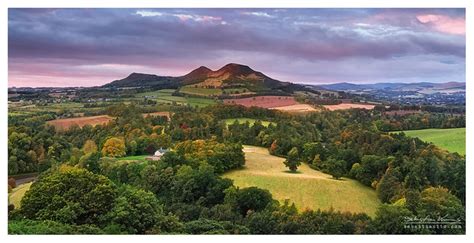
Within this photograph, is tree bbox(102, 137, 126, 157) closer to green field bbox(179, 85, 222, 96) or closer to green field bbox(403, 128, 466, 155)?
green field bbox(179, 85, 222, 96)

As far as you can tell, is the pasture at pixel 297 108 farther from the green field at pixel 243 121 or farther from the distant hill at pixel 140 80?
the distant hill at pixel 140 80

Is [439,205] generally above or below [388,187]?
below

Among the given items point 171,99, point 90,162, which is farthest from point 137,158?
point 171,99

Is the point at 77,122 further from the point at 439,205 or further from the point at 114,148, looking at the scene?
the point at 439,205

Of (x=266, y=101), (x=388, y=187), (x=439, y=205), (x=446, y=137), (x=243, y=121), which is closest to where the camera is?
(x=439, y=205)

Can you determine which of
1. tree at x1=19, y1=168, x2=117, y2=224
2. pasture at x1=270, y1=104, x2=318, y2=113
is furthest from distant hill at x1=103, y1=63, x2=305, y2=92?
tree at x1=19, y1=168, x2=117, y2=224

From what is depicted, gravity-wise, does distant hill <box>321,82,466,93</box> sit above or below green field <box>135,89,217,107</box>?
above

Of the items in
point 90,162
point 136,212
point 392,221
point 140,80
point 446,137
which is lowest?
point 392,221
